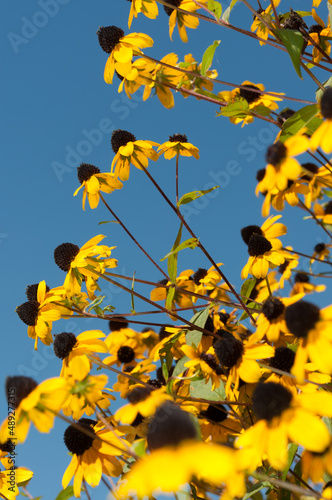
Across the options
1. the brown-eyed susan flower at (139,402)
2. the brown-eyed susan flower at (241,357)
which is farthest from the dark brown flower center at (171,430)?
the brown-eyed susan flower at (241,357)

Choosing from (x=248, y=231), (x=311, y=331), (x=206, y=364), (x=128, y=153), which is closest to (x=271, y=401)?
(x=311, y=331)

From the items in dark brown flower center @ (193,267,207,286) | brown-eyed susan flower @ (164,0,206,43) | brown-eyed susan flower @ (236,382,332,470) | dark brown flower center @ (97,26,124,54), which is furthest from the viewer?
dark brown flower center @ (193,267,207,286)

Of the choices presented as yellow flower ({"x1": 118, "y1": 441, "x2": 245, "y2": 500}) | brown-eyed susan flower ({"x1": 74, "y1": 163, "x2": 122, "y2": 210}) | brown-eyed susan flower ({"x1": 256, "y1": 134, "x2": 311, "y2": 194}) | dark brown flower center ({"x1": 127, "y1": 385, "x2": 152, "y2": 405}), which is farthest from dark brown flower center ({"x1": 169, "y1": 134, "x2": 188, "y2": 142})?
yellow flower ({"x1": 118, "y1": 441, "x2": 245, "y2": 500})

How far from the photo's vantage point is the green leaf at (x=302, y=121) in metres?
1.80

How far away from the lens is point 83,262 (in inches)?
93.5

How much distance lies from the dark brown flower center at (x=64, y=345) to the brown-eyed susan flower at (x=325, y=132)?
1.36 m

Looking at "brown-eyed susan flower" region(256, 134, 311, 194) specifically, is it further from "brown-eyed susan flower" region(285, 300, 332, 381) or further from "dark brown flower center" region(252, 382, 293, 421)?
"dark brown flower center" region(252, 382, 293, 421)

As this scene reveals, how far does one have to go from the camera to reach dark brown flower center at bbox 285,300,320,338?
135cm

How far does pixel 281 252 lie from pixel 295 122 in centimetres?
94

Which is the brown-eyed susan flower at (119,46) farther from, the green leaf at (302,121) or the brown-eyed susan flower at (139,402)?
the brown-eyed susan flower at (139,402)

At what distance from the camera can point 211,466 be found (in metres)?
0.80

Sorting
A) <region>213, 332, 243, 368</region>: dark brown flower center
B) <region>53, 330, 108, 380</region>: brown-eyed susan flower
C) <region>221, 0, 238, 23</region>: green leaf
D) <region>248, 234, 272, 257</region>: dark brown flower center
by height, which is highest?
<region>221, 0, 238, 23</region>: green leaf

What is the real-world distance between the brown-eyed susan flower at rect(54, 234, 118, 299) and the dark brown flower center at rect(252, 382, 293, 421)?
1238mm

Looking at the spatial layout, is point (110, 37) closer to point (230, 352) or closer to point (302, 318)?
point (230, 352)
